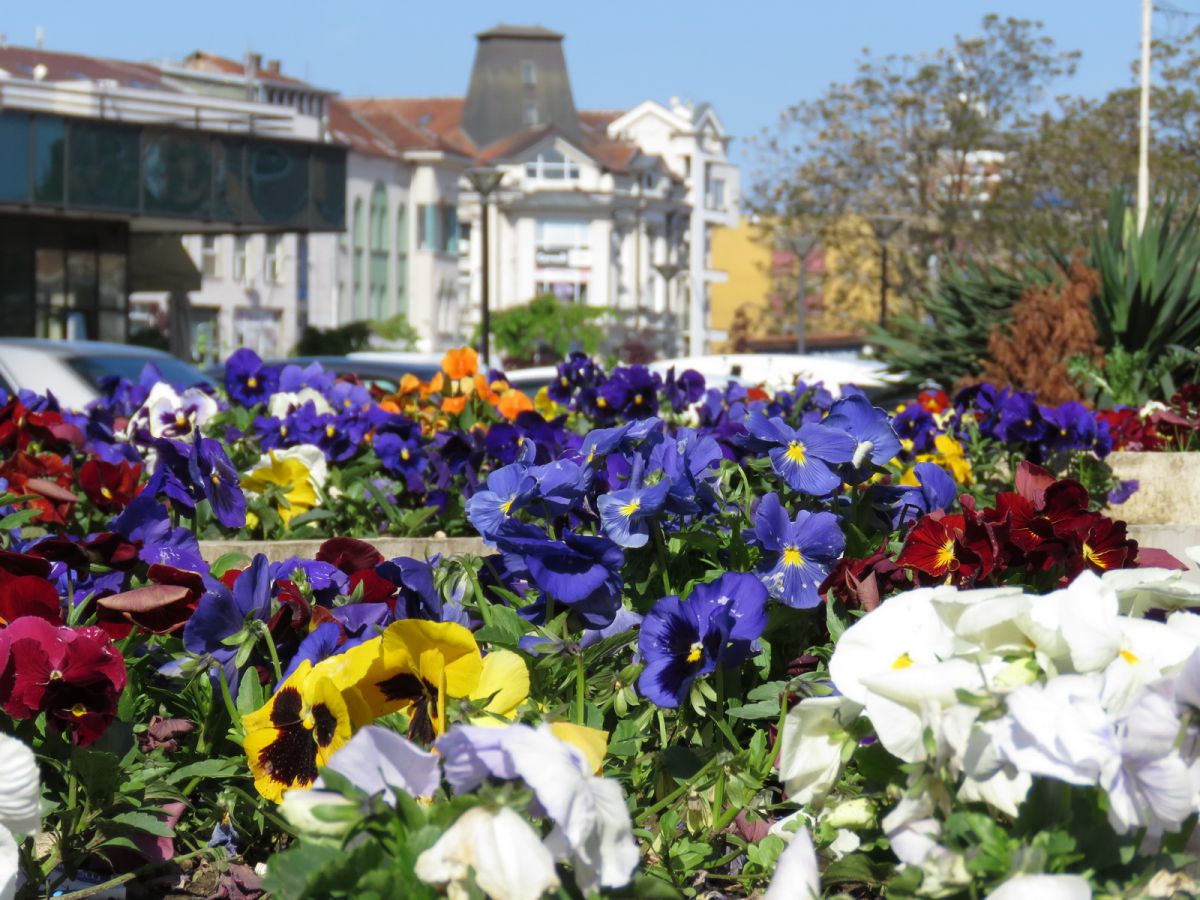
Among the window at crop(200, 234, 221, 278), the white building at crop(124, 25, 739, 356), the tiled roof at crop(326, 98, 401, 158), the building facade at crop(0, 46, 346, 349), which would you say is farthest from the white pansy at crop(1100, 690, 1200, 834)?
the tiled roof at crop(326, 98, 401, 158)

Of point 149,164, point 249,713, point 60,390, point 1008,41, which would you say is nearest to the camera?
point 249,713

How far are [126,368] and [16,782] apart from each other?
9.14 meters

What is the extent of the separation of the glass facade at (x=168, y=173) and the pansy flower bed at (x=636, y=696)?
29.0 metres

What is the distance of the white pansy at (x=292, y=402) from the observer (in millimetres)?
6957

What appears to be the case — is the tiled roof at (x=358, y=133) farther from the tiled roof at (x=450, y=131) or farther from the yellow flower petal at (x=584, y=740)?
the yellow flower petal at (x=584, y=740)

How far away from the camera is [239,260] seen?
7019 cm

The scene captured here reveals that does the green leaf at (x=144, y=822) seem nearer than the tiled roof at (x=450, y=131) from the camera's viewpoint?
Yes

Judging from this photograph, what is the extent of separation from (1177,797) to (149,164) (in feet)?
104

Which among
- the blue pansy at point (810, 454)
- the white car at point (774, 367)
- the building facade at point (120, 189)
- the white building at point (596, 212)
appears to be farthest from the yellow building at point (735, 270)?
the blue pansy at point (810, 454)

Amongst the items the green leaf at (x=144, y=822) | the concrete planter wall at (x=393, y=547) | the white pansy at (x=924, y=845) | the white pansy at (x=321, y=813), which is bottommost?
the concrete planter wall at (x=393, y=547)

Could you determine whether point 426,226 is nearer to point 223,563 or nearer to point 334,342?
point 334,342

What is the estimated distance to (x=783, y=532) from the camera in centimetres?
296

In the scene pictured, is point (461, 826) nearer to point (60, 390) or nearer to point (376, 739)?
point (376, 739)

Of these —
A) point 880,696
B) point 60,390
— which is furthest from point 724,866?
point 60,390
